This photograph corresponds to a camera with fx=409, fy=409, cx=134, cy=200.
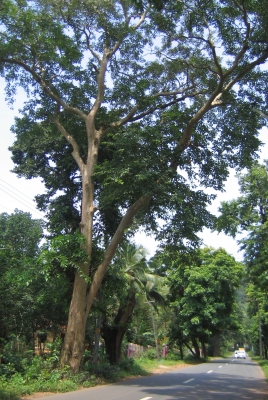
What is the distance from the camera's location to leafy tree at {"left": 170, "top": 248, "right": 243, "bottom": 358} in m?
37.2

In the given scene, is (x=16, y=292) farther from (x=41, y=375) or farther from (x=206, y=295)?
(x=206, y=295)

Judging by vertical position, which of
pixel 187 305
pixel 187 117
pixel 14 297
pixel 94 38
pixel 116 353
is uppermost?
pixel 94 38

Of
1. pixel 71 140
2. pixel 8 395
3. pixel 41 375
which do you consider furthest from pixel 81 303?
pixel 71 140

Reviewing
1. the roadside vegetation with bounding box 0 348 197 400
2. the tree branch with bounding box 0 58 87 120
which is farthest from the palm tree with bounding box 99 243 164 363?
the tree branch with bounding box 0 58 87 120

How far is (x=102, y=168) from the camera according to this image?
15078 millimetres

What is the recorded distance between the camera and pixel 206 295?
37969 millimetres

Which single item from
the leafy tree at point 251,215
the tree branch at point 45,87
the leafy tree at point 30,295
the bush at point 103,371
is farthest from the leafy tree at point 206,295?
the tree branch at point 45,87

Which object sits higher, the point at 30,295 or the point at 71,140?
the point at 71,140

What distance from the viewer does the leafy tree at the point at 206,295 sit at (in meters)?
37.2

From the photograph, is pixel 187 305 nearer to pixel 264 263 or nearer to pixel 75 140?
pixel 264 263

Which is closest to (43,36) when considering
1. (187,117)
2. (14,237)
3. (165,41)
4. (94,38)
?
(94,38)

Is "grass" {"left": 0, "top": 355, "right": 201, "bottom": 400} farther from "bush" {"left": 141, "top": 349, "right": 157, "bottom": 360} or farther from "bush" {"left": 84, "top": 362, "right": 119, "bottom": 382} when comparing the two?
"bush" {"left": 141, "top": 349, "right": 157, "bottom": 360}

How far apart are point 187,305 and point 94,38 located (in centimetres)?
2721

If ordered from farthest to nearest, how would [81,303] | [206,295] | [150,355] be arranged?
1. [206,295]
2. [150,355]
3. [81,303]
